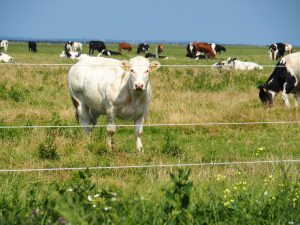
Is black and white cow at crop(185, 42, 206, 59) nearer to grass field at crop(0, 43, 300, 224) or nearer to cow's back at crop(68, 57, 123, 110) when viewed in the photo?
grass field at crop(0, 43, 300, 224)

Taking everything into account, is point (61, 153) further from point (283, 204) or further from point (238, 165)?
point (283, 204)

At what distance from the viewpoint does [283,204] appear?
5344 mm

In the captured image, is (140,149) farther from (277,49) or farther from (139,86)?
(277,49)

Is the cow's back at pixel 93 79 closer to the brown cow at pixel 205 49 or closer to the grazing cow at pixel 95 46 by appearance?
the brown cow at pixel 205 49

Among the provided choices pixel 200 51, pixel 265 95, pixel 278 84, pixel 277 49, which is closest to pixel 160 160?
pixel 265 95

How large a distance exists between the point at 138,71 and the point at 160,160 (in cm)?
190

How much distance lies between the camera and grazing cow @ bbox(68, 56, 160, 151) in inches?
405

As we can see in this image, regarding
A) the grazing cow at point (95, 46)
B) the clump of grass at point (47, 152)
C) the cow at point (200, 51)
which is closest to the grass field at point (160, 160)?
the clump of grass at point (47, 152)

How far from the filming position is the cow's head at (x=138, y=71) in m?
10.0

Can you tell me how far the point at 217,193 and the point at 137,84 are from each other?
14.1ft

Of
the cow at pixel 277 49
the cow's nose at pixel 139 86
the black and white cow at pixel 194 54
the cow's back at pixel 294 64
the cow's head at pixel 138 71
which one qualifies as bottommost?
the black and white cow at pixel 194 54

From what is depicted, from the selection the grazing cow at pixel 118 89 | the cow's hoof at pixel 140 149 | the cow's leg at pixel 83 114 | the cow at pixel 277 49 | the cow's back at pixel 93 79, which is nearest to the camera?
the cow's hoof at pixel 140 149

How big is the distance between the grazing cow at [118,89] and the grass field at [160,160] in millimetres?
491

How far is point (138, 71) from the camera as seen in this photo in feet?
33.6
